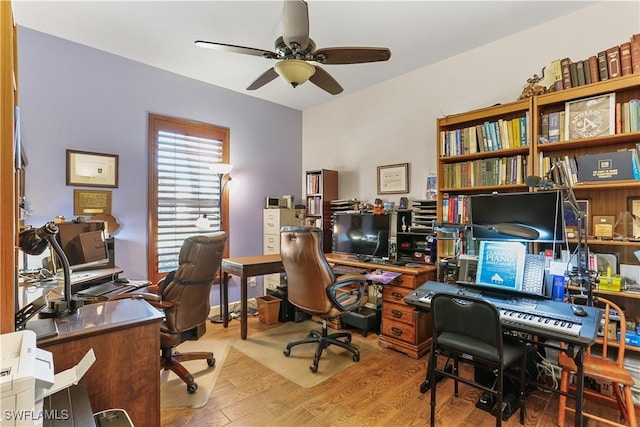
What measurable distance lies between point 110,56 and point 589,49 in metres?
4.23

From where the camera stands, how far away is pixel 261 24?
2.61 meters

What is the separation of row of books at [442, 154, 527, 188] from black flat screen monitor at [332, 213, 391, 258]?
2.54 ft

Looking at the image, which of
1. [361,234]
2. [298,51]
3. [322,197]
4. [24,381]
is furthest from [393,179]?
[24,381]

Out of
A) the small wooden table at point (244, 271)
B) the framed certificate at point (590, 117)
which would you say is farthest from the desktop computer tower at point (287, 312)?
the framed certificate at point (590, 117)

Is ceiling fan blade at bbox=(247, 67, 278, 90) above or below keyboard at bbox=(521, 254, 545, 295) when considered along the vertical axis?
above

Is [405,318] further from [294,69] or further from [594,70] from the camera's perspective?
[594,70]

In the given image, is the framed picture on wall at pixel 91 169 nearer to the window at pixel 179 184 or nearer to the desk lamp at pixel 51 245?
the window at pixel 179 184

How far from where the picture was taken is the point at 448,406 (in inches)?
79.4

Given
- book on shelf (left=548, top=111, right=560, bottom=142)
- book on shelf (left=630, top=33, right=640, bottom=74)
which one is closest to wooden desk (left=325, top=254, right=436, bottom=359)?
book on shelf (left=548, top=111, right=560, bottom=142)

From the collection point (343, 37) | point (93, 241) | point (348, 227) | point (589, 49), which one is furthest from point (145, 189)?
point (589, 49)

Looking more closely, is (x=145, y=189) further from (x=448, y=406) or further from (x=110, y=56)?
(x=448, y=406)

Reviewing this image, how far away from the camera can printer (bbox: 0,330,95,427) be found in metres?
0.72

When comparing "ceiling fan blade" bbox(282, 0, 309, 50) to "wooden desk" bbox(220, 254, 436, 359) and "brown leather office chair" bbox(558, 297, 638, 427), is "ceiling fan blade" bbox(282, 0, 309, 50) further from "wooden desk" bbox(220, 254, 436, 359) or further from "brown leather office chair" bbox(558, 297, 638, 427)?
"brown leather office chair" bbox(558, 297, 638, 427)

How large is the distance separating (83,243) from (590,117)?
385 centimetres
